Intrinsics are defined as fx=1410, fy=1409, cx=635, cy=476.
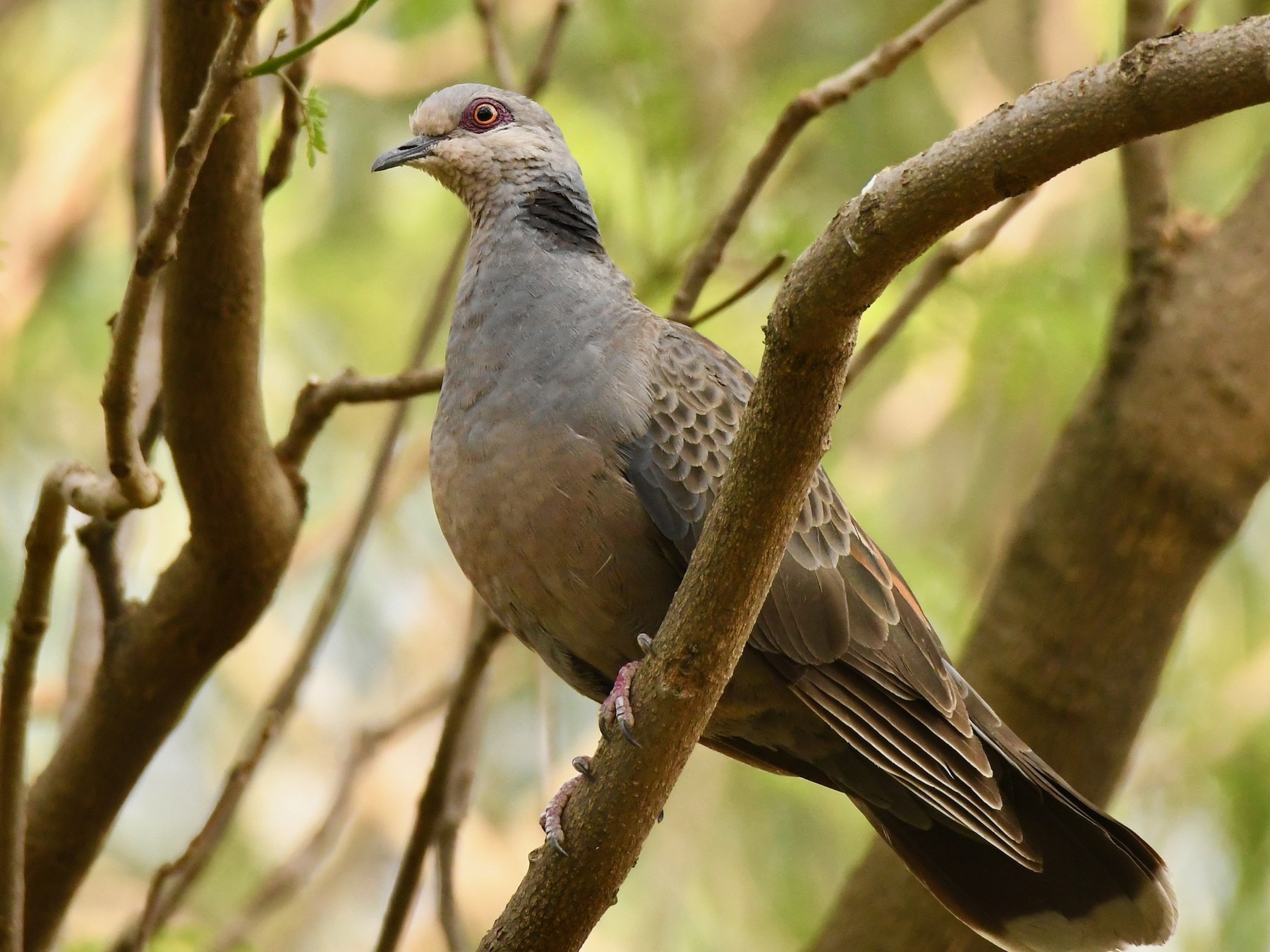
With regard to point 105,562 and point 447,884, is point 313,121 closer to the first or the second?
point 105,562

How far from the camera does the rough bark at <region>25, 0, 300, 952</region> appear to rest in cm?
290

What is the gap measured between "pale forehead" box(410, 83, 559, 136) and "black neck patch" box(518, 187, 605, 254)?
28cm

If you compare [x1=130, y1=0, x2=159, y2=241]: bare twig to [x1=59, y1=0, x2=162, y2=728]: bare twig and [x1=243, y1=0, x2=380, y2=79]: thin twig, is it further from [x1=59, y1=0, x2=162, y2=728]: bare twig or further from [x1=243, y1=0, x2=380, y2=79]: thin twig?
[x1=243, y1=0, x2=380, y2=79]: thin twig

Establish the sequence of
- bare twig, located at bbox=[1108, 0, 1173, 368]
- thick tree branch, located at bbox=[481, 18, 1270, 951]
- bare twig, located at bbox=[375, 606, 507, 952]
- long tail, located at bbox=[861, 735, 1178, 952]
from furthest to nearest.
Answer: bare twig, located at bbox=[1108, 0, 1173, 368] < bare twig, located at bbox=[375, 606, 507, 952] < long tail, located at bbox=[861, 735, 1178, 952] < thick tree branch, located at bbox=[481, 18, 1270, 951]

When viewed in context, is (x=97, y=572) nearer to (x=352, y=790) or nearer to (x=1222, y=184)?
(x=352, y=790)

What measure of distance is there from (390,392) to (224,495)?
0.47m

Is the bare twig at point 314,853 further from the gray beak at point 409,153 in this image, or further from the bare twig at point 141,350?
the gray beak at point 409,153

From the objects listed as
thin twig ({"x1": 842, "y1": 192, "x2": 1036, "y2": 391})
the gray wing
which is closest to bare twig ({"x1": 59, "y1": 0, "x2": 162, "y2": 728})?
the gray wing

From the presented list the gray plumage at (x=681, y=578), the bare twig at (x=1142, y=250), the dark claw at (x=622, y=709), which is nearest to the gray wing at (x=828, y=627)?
the gray plumage at (x=681, y=578)

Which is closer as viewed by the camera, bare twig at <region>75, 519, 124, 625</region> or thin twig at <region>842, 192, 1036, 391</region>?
bare twig at <region>75, 519, 124, 625</region>

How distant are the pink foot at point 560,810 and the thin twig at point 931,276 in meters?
1.40

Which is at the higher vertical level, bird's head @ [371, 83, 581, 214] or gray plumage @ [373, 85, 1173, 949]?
bird's head @ [371, 83, 581, 214]

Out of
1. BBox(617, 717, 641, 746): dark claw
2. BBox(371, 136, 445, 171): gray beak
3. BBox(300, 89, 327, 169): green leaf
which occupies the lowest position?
BBox(617, 717, 641, 746): dark claw

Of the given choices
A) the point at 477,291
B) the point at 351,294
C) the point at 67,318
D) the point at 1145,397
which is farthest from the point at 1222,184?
the point at 67,318
